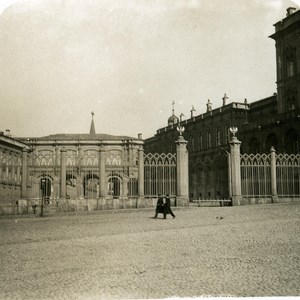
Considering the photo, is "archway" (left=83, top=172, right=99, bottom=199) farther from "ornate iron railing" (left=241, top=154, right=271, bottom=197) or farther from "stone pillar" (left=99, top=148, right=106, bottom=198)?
"ornate iron railing" (left=241, top=154, right=271, bottom=197)

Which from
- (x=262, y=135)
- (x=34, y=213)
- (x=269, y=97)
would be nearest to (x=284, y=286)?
(x=34, y=213)

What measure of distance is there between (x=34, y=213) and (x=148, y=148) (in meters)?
55.8

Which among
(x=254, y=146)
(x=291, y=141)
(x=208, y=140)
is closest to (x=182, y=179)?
(x=291, y=141)

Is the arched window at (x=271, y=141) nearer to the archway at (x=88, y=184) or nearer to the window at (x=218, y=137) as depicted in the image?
the window at (x=218, y=137)

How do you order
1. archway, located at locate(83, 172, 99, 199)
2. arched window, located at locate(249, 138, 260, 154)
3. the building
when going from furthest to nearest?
arched window, located at locate(249, 138, 260, 154) → the building → archway, located at locate(83, 172, 99, 199)

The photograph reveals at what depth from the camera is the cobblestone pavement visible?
5.83 m

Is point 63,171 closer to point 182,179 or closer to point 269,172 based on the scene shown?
point 182,179

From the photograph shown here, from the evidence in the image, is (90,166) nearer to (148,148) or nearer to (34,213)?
(34,213)

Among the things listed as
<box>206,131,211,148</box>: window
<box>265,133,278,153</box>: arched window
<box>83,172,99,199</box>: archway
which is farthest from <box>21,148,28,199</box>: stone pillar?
<box>206,131,211,148</box>: window

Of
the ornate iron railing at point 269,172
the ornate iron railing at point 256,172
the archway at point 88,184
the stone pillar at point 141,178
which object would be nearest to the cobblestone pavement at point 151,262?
the archway at point 88,184

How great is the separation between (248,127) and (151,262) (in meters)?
37.6

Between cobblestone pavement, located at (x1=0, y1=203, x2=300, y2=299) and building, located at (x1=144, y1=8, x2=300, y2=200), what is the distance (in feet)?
67.7

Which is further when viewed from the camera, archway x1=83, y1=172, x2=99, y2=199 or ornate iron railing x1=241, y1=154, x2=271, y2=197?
ornate iron railing x1=241, y1=154, x2=271, y2=197

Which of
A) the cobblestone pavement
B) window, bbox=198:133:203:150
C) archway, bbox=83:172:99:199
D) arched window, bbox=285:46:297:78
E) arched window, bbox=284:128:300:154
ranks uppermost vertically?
arched window, bbox=285:46:297:78
